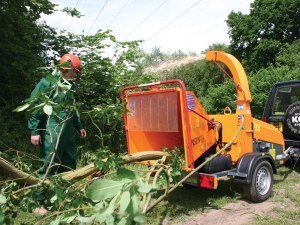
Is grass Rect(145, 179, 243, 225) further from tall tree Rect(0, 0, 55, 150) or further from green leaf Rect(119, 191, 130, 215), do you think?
tall tree Rect(0, 0, 55, 150)

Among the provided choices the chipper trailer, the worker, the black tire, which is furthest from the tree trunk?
the black tire

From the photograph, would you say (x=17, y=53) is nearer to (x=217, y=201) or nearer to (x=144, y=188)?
(x=217, y=201)

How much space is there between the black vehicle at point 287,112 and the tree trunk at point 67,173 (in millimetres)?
3131

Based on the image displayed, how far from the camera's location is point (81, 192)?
7.14 feet

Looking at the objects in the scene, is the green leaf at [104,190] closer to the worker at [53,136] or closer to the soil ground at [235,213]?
the worker at [53,136]

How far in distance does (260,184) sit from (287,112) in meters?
1.92

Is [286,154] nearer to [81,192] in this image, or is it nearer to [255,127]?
[255,127]

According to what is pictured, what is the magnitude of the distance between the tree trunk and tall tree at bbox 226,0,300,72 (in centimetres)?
2873

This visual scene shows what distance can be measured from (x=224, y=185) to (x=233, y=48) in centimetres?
3035

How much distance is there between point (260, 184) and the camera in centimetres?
470

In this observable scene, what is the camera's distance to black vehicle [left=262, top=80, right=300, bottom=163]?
19.5 feet

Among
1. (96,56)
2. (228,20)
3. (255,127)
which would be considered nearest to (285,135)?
(255,127)

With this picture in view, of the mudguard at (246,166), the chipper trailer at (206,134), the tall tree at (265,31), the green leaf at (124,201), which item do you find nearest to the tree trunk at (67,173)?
the chipper trailer at (206,134)

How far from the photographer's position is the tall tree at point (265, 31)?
30312 mm
